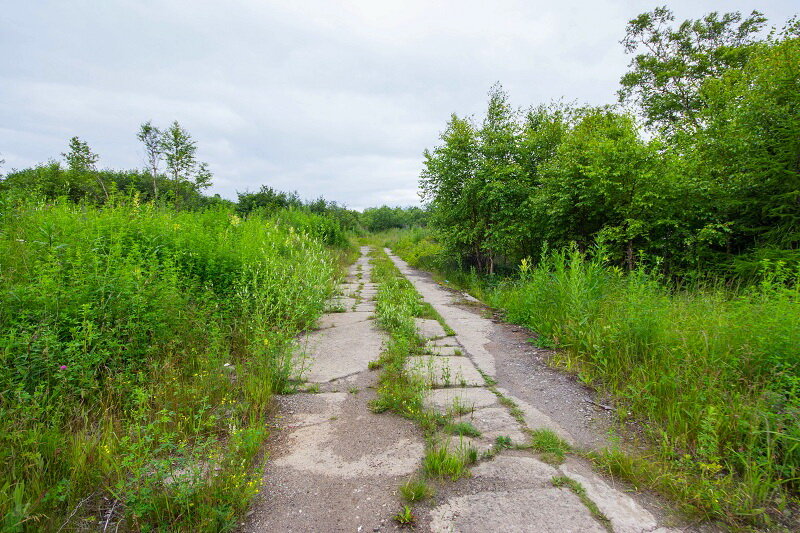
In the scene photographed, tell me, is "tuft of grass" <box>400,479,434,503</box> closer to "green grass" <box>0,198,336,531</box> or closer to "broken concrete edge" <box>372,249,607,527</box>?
"broken concrete edge" <box>372,249,607,527</box>

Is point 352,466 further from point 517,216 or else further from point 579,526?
point 517,216

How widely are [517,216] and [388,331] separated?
5788 mm

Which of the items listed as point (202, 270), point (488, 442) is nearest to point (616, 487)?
point (488, 442)

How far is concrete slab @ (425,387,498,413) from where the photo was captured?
8.99ft

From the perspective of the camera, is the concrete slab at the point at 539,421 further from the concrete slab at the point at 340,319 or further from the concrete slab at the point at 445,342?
the concrete slab at the point at 340,319

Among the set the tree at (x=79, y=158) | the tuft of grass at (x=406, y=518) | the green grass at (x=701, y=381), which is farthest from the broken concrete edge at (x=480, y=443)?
the tree at (x=79, y=158)

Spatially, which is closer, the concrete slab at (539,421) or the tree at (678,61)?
the concrete slab at (539,421)

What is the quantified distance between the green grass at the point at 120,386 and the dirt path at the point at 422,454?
0.28 m

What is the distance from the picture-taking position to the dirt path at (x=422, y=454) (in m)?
1.63

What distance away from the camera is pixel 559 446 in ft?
7.13

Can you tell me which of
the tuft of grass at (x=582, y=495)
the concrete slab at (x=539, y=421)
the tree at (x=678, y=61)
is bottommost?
the concrete slab at (x=539, y=421)

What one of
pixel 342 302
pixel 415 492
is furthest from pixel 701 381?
pixel 342 302

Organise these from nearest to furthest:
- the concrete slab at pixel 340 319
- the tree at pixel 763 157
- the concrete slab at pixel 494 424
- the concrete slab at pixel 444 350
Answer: the concrete slab at pixel 494 424 → the concrete slab at pixel 444 350 → the concrete slab at pixel 340 319 → the tree at pixel 763 157

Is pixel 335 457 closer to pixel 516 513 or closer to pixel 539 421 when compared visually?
pixel 516 513
